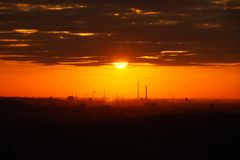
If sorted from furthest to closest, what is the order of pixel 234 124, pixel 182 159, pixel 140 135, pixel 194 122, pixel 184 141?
pixel 194 122 → pixel 234 124 → pixel 140 135 → pixel 184 141 → pixel 182 159

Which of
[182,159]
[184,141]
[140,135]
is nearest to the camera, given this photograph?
[182,159]

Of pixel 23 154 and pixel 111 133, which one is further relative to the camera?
pixel 111 133

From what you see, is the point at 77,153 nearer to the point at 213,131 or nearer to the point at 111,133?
the point at 111,133

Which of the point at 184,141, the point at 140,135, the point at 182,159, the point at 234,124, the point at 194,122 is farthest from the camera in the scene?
the point at 194,122

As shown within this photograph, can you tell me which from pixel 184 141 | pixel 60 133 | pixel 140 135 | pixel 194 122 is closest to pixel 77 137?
pixel 60 133

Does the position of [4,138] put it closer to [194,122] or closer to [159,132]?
[159,132]

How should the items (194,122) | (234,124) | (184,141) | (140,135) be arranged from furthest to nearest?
(194,122) < (234,124) < (140,135) < (184,141)

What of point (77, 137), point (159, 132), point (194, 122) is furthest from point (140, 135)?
point (194, 122)

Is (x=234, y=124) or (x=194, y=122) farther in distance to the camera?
(x=194, y=122)
